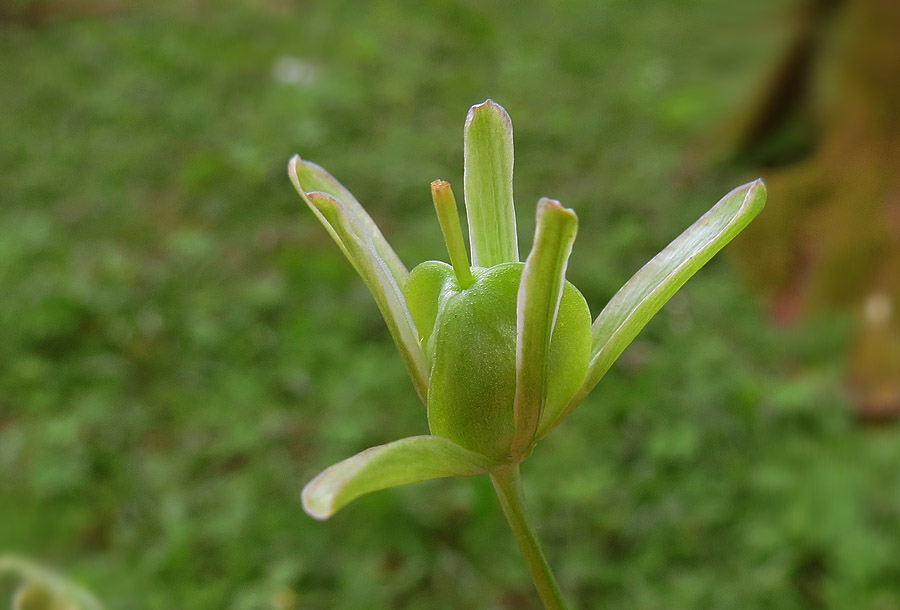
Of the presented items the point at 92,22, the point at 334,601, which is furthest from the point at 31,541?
the point at 92,22

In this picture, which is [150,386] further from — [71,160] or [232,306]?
[71,160]

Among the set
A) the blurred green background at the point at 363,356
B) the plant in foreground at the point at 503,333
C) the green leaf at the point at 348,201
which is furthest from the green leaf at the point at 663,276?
the blurred green background at the point at 363,356

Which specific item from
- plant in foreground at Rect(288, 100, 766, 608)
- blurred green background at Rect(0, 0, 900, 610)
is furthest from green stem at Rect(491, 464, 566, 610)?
blurred green background at Rect(0, 0, 900, 610)

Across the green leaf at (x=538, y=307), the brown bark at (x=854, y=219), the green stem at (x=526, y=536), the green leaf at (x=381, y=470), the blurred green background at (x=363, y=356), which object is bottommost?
the blurred green background at (x=363, y=356)

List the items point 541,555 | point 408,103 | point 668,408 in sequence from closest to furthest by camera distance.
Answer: point 541,555, point 668,408, point 408,103

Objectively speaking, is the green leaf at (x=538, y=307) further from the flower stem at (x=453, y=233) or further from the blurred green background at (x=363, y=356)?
the blurred green background at (x=363, y=356)
